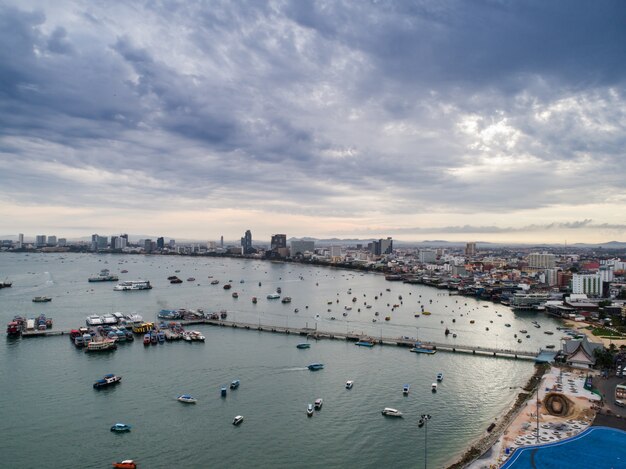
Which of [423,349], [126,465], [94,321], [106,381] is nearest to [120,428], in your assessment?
[126,465]

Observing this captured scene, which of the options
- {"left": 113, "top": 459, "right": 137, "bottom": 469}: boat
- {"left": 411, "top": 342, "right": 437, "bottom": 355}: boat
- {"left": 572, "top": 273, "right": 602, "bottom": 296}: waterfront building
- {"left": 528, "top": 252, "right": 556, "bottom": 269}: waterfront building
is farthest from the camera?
{"left": 528, "top": 252, "right": 556, "bottom": 269}: waterfront building

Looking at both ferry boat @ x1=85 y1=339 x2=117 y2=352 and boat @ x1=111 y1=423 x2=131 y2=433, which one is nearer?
boat @ x1=111 y1=423 x2=131 y2=433

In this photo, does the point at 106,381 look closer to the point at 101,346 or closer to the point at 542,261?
the point at 101,346

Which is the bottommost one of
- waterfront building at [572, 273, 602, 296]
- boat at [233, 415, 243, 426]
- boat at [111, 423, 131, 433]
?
boat at [111, 423, 131, 433]

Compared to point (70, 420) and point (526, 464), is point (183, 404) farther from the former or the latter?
point (526, 464)

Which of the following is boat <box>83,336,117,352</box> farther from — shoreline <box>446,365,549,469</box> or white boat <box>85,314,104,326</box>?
shoreline <box>446,365,549,469</box>

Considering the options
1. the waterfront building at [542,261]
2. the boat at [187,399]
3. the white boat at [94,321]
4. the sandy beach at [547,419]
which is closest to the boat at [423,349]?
the sandy beach at [547,419]

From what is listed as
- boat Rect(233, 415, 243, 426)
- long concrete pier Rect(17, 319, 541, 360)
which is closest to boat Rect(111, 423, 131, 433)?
boat Rect(233, 415, 243, 426)
